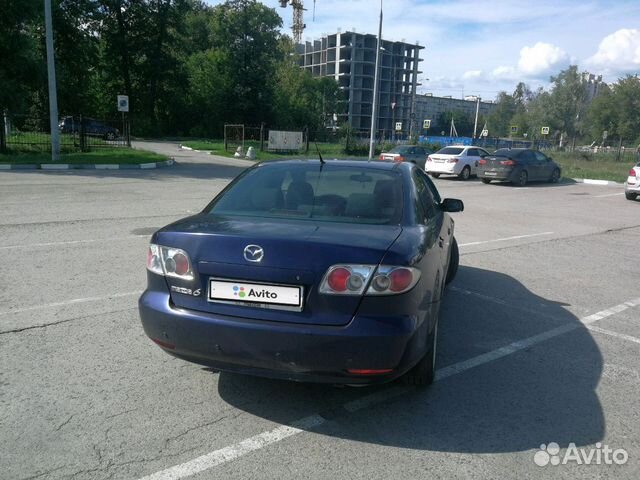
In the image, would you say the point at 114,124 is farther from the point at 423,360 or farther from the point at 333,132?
the point at 423,360

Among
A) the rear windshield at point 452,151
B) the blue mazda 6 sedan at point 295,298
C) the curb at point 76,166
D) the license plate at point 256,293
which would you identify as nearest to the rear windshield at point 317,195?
the blue mazda 6 sedan at point 295,298

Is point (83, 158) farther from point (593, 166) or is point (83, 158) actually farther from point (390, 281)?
point (593, 166)

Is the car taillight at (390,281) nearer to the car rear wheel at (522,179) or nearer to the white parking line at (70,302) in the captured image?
the white parking line at (70,302)

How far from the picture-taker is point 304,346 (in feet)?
8.91

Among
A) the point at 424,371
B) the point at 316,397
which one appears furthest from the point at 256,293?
the point at 424,371

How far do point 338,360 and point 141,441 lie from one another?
1155 mm

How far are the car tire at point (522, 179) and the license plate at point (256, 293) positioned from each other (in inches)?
791

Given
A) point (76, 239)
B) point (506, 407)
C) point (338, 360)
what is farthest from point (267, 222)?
point (76, 239)

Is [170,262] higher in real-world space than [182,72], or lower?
lower

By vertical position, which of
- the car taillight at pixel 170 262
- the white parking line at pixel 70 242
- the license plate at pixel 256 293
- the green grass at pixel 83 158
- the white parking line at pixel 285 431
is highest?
the car taillight at pixel 170 262

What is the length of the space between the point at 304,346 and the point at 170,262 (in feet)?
3.24

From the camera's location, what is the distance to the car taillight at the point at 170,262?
301cm

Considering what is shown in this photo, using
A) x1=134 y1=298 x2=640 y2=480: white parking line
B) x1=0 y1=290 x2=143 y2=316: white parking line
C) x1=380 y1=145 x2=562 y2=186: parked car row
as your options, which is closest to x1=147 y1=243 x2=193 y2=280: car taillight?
x1=134 y1=298 x2=640 y2=480: white parking line

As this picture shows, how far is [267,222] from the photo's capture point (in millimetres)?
3234
